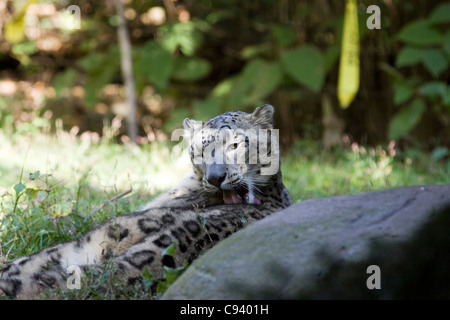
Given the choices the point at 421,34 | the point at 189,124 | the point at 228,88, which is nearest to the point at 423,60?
the point at 421,34

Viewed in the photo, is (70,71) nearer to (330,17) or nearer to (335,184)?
(330,17)

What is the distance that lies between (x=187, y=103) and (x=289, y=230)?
10.3m

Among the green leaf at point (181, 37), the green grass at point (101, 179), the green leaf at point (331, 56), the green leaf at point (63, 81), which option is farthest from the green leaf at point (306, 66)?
the green leaf at point (63, 81)

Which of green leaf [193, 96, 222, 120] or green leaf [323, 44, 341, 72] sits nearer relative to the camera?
green leaf [193, 96, 222, 120]

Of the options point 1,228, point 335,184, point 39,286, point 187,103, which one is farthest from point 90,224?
point 187,103

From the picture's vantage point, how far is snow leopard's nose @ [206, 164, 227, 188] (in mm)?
5023

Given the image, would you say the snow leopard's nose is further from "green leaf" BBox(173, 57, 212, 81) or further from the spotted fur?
"green leaf" BBox(173, 57, 212, 81)

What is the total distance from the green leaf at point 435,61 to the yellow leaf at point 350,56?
1245 millimetres

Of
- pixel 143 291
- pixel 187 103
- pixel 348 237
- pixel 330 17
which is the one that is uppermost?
pixel 330 17

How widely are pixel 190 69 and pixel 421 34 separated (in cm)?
473

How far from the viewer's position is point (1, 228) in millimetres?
5465

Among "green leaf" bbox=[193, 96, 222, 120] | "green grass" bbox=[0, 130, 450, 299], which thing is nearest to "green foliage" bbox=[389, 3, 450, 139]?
"green grass" bbox=[0, 130, 450, 299]

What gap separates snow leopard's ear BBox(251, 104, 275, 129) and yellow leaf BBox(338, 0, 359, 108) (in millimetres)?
5460
